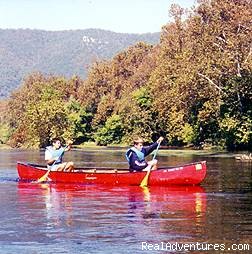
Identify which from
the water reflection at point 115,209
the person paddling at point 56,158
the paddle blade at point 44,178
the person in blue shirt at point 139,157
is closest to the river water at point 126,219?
the water reflection at point 115,209

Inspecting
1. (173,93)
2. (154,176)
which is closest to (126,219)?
(154,176)

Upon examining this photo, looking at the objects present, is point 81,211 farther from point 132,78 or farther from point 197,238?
point 132,78

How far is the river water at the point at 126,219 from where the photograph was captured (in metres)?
15.9

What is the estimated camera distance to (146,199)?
2564 cm

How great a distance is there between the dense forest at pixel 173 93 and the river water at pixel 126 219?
33023 mm


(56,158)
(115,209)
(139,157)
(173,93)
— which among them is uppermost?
(173,93)

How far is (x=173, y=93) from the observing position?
67500mm

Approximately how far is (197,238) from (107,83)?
119 m

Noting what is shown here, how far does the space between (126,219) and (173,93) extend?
48014 mm

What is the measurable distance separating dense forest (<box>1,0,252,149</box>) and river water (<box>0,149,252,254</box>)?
33023 mm

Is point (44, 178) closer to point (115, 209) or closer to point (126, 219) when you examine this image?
point (115, 209)

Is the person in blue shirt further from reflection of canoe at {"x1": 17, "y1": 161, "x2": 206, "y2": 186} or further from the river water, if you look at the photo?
the river water

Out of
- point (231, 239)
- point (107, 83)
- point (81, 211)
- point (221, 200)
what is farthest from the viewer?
point (107, 83)

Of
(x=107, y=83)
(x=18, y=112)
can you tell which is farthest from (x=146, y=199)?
(x=18, y=112)
